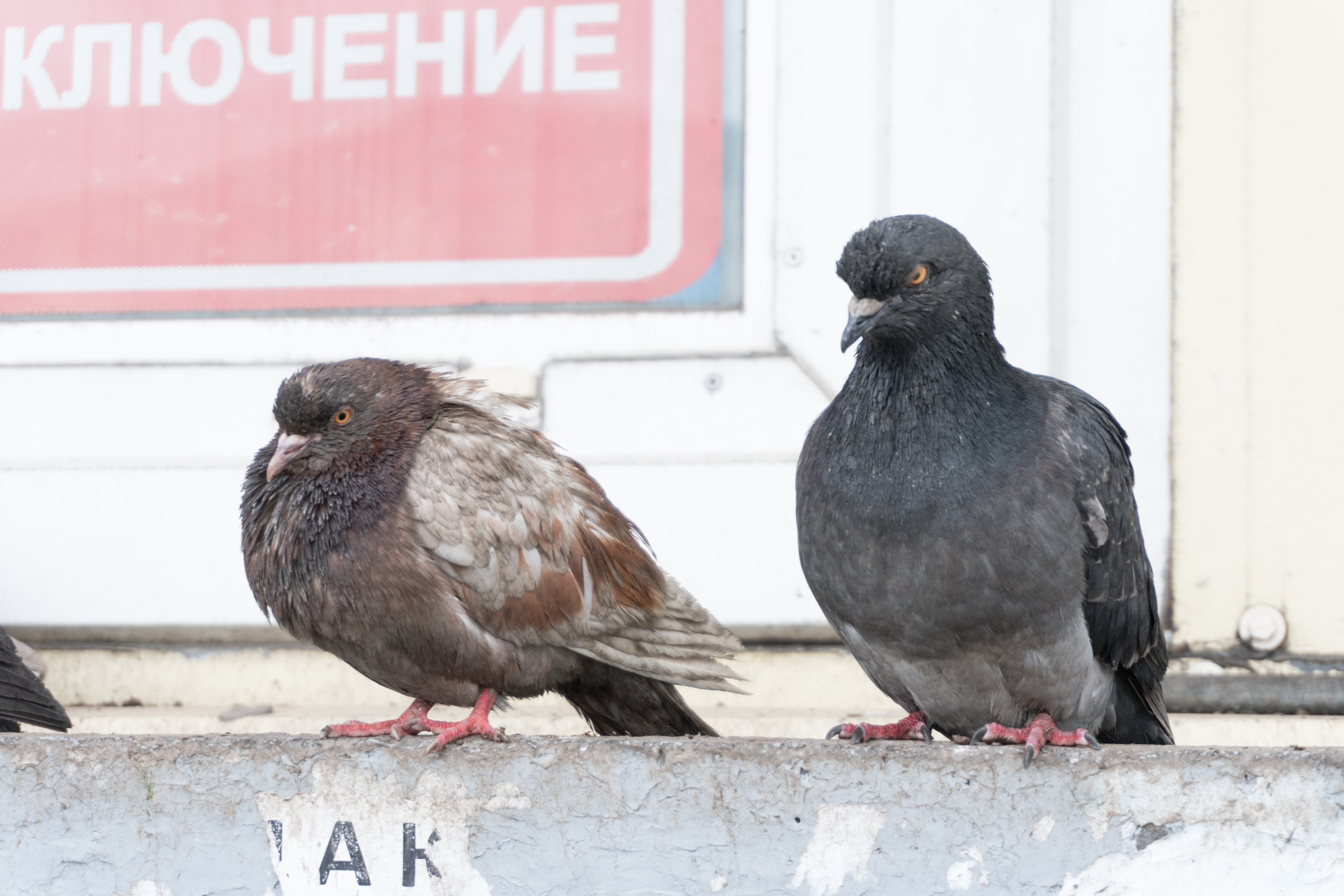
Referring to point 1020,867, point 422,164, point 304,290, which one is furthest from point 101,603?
point 1020,867

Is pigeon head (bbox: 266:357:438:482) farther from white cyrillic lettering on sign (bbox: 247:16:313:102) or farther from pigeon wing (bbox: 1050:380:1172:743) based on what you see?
white cyrillic lettering on sign (bbox: 247:16:313:102)

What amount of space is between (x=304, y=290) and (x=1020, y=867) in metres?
2.75

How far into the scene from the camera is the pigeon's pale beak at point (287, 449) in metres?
2.57

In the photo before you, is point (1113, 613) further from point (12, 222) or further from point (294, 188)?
point (12, 222)

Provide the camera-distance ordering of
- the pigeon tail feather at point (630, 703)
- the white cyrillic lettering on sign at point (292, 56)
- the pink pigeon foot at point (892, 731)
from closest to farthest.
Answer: the pink pigeon foot at point (892, 731) < the pigeon tail feather at point (630, 703) < the white cyrillic lettering on sign at point (292, 56)

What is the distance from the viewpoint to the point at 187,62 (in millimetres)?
3986

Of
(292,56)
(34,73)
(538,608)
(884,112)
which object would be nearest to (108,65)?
(34,73)

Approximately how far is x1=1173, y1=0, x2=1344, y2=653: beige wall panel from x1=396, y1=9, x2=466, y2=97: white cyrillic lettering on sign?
Result: 2119 mm

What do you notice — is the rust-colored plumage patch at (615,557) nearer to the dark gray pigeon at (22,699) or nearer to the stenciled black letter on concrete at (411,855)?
the stenciled black letter on concrete at (411,855)

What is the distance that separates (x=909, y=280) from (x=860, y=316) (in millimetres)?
127

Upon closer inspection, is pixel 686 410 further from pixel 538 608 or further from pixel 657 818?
pixel 657 818

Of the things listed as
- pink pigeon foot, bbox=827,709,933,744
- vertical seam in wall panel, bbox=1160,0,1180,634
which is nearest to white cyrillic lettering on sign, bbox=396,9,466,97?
vertical seam in wall panel, bbox=1160,0,1180,634

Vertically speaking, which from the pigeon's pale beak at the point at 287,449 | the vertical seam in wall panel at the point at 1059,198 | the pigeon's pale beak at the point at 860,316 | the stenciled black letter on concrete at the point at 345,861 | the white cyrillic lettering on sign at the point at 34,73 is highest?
the white cyrillic lettering on sign at the point at 34,73

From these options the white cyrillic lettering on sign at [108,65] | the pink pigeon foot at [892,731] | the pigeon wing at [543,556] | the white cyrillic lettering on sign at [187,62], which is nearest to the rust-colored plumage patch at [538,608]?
the pigeon wing at [543,556]
